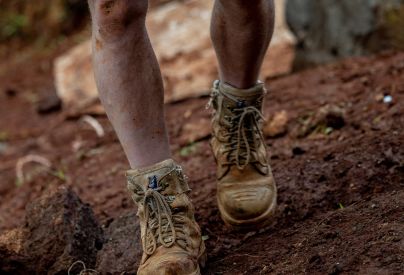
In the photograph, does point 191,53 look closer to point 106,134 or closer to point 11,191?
point 106,134

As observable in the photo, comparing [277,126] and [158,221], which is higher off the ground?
[158,221]

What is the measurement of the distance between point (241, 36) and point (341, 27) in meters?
3.32

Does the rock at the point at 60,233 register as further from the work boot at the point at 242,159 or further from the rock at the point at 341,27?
the rock at the point at 341,27

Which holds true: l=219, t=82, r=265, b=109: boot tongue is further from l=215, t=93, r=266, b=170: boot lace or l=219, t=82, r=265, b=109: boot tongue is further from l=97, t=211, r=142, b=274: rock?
l=97, t=211, r=142, b=274: rock

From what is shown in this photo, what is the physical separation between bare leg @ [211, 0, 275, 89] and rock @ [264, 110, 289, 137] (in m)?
1.13

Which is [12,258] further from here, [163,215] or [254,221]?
[254,221]

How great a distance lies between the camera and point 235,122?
281 centimetres

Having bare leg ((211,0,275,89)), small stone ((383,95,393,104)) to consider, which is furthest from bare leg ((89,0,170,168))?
small stone ((383,95,393,104))

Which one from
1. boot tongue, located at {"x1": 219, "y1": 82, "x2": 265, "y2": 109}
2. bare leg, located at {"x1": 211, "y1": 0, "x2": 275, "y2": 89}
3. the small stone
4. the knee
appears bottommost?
the small stone

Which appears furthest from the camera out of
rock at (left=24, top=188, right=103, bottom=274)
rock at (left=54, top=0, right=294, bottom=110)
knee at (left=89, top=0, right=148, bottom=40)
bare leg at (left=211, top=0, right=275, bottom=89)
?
rock at (left=54, top=0, right=294, bottom=110)

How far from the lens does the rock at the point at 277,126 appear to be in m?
3.90

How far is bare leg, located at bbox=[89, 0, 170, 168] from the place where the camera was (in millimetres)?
2234

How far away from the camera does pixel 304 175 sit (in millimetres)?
3072

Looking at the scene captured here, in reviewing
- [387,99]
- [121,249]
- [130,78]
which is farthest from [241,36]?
[387,99]
